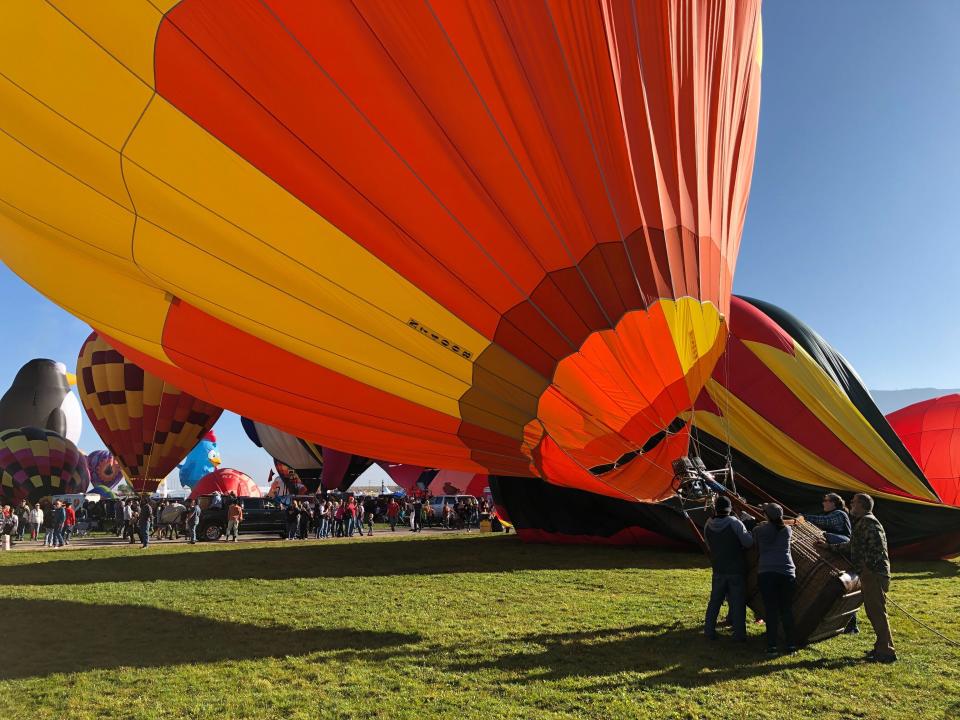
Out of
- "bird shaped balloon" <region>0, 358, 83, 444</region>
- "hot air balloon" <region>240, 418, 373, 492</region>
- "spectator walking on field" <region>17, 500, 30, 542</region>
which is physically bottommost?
"spectator walking on field" <region>17, 500, 30, 542</region>

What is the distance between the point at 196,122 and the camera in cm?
401

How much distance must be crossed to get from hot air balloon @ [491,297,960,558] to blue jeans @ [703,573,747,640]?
4.17 meters

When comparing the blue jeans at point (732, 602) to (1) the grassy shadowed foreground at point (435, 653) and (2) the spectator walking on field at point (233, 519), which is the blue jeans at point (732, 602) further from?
(2) the spectator walking on field at point (233, 519)

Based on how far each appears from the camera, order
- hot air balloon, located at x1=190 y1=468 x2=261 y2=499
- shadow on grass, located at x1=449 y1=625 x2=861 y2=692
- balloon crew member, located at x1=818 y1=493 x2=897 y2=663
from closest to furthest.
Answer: shadow on grass, located at x1=449 y1=625 x2=861 y2=692 → balloon crew member, located at x1=818 y1=493 x2=897 y2=663 → hot air balloon, located at x1=190 y1=468 x2=261 y2=499

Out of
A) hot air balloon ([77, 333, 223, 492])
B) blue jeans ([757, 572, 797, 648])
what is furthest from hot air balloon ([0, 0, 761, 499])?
hot air balloon ([77, 333, 223, 492])

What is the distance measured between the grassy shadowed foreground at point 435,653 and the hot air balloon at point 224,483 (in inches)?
853

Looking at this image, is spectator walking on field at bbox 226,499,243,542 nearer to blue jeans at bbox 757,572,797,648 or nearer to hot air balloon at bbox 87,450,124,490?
blue jeans at bbox 757,572,797,648

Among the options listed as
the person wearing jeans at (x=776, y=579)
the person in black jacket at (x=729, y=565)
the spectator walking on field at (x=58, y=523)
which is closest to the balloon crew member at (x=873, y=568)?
the person wearing jeans at (x=776, y=579)

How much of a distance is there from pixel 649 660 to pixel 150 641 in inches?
160

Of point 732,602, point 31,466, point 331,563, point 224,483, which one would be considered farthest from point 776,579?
point 31,466

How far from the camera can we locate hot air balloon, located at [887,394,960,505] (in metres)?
13.2

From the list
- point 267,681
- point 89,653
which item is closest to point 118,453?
point 89,653

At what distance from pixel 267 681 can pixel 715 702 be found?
9.37ft

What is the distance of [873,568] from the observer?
509 centimetres
